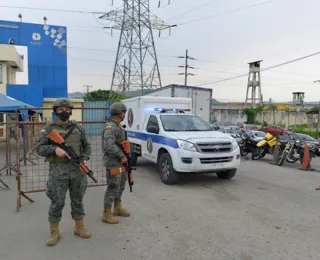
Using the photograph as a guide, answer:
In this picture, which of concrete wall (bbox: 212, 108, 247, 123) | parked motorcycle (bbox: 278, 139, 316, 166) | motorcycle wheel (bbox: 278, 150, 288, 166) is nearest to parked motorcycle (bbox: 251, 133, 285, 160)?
parked motorcycle (bbox: 278, 139, 316, 166)

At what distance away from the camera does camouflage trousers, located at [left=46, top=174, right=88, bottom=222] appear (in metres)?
4.00

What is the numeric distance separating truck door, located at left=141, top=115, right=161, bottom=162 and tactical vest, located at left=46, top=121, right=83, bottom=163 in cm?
403

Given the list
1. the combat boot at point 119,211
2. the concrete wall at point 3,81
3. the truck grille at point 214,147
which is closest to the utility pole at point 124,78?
the concrete wall at point 3,81

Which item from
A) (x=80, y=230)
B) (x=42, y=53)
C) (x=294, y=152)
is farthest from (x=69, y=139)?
(x=42, y=53)

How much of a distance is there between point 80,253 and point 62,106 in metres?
1.87

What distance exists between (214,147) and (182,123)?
1.49 m

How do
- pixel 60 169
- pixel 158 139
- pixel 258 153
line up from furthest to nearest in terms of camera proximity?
pixel 258 153 < pixel 158 139 < pixel 60 169

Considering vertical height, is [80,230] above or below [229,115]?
below

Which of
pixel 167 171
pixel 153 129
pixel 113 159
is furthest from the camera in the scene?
pixel 153 129

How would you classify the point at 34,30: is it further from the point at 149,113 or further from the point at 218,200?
the point at 218,200

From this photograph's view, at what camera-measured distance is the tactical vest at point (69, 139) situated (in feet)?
13.2

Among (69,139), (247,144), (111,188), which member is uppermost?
(69,139)

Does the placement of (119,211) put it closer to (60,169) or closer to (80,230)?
(80,230)

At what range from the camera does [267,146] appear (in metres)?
12.4
